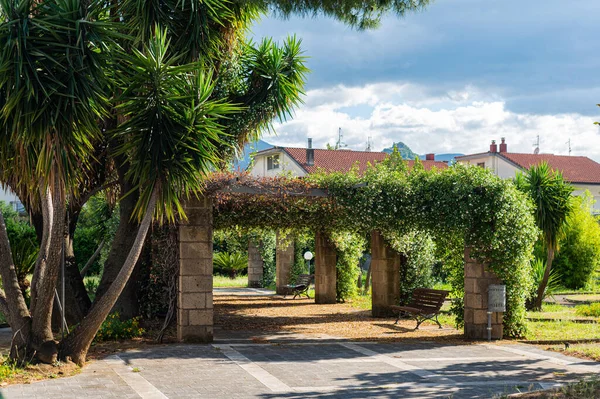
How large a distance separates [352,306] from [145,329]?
8.61 metres

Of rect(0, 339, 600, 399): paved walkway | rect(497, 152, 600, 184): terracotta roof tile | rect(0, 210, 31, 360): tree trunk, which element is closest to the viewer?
rect(0, 339, 600, 399): paved walkway

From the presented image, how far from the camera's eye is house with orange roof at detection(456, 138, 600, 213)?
55159 mm

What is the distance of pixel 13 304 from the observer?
10320mm

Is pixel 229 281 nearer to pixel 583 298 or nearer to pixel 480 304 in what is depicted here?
pixel 583 298

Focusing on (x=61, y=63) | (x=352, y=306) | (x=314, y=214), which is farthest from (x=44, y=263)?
(x=352, y=306)

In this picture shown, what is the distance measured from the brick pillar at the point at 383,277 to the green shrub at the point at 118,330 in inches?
278

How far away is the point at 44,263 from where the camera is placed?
10.5 m

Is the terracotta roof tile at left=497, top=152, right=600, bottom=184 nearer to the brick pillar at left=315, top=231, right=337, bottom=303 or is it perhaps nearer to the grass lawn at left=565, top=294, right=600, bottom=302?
the grass lawn at left=565, top=294, right=600, bottom=302

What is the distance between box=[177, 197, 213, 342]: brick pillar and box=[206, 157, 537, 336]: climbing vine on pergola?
1.98 feet

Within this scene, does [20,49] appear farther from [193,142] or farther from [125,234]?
[125,234]

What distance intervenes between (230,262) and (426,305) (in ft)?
61.9

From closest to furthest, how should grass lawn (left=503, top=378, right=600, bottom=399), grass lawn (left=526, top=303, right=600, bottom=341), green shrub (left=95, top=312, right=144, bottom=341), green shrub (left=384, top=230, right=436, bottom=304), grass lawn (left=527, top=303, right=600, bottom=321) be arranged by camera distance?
1. grass lawn (left=503, top=378, right=600, bottom=399)
2. green shrub (left=95, top=312, right=144, bottom=341)
3. grass lawn (left=526, top=303, right=600, bottom=341)
4. grass lawn (left=527, top=303, right=600, bottom=321)
5. green shrub (left=384, top=230, right=436, bottom=304)

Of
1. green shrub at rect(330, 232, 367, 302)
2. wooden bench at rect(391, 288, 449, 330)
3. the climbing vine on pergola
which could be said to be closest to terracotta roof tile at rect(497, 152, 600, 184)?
green shrub at rect(330, 232, 367, 302)

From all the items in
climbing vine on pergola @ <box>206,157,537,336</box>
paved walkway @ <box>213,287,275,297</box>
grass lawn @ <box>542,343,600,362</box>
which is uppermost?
climbing vine on pergola @ <box>206,157,537,336</box>
